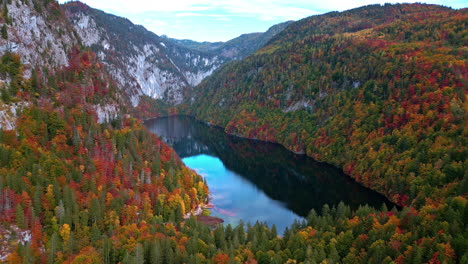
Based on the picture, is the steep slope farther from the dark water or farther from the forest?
the dark water

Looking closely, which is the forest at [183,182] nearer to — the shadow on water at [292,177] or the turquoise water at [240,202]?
the shadow on water at [292,177]

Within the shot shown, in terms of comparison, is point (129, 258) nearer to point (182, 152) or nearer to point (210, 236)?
point (210, 236)

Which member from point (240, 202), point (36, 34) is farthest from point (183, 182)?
point (36, 34)

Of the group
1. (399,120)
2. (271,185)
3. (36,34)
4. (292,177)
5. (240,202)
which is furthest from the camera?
(292,177)

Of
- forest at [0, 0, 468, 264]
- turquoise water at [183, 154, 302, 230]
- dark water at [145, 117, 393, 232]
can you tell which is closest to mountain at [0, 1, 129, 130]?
forest at [0, 0, 468, 264]

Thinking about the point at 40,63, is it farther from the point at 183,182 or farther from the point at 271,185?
the point at 271,185

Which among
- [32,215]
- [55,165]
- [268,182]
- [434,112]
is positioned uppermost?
[434,112]

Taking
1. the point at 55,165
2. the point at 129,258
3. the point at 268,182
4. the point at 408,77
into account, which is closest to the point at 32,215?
the point at 55,165
